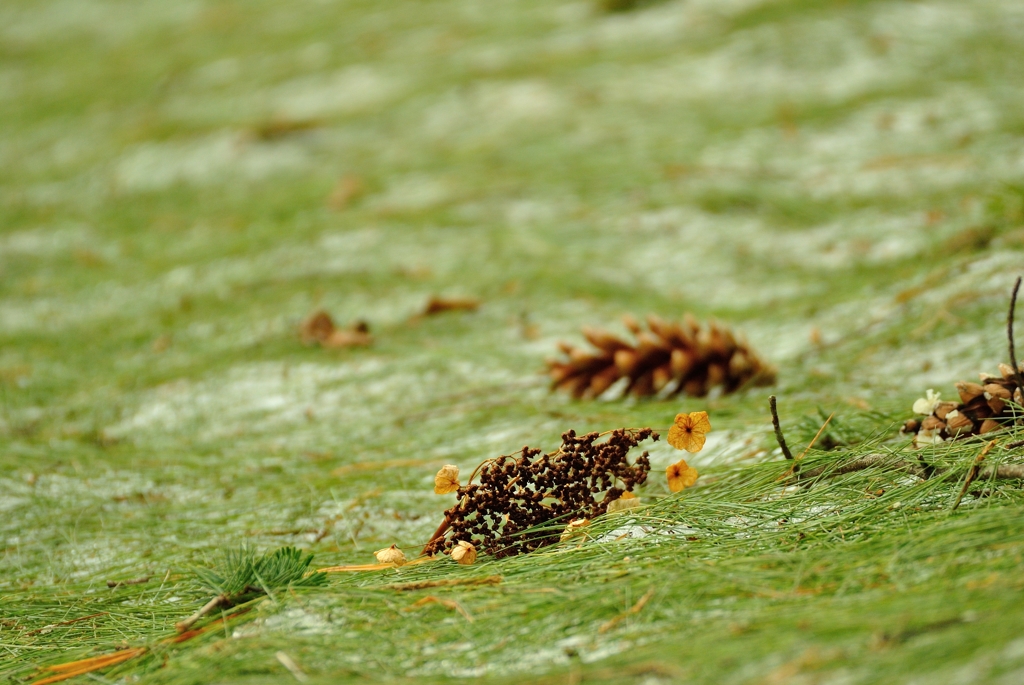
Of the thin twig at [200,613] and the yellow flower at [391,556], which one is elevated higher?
the thin twig at [200,613]

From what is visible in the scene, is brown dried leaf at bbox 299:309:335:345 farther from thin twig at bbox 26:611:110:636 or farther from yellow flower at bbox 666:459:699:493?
yellow flower at bbox 666:459:699:493

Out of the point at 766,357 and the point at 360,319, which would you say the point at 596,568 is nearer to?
the point at 766,357

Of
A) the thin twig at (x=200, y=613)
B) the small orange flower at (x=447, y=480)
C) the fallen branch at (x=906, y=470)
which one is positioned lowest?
the fallen branch at (x=906, y=470)

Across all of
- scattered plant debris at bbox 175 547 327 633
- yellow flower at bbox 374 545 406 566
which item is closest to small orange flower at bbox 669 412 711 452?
yellow flower at bbox 374 545 406 566

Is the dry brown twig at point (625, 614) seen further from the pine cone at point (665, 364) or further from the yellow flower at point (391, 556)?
the pine cone at point (665, 364)

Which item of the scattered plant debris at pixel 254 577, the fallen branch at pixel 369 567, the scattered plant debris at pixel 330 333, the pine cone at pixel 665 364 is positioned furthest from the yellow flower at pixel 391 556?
the scattered plant debris at pixel 330 333

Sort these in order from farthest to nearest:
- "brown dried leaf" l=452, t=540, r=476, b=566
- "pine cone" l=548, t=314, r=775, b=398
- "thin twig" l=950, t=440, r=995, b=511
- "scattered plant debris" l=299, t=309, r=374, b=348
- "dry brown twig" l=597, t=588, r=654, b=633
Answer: "scattered plant debris" l=299, t=309, r=374, b=348
"pine cone" l=548, t=314, r=775, b=398
"brown dried leaf" l=452, t=540, r=476, b=566
"thin twig" l=950, t=440, r=995, b=511
"dry brown twig" l=597, t=588, r=654, b=633
